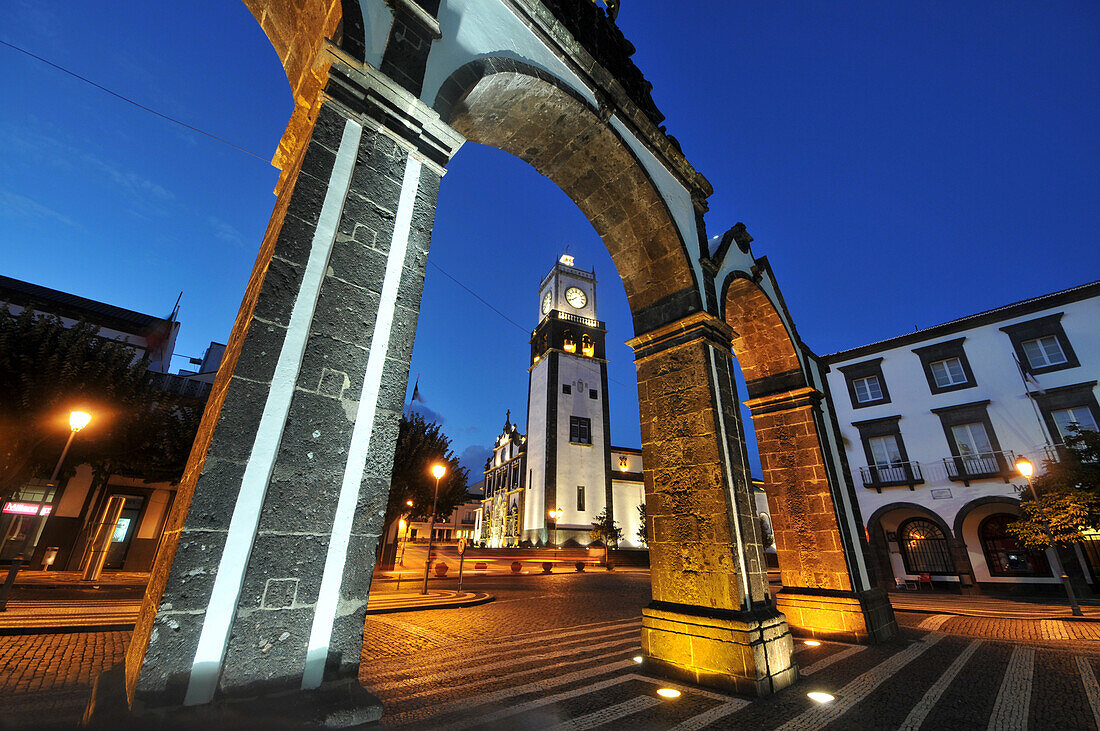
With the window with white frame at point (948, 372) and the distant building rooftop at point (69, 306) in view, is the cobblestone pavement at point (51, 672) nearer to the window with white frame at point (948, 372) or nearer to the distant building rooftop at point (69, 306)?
the distant building rooftop at point (69, 306)

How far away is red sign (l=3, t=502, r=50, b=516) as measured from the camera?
38.0 ft

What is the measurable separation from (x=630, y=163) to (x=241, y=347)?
4.89m

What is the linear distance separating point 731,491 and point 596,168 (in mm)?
4211

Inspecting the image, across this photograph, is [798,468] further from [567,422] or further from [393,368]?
[567,422]

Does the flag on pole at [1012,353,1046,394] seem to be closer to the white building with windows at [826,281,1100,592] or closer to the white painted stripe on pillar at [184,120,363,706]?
the white building with windows at [826,281,1100,592]

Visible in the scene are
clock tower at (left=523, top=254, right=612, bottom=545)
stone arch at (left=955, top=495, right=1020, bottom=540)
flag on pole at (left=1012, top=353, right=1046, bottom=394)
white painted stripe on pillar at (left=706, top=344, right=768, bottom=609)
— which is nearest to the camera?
white painted stripe on pillar at (left=706, top=344, right=768, bottom=609)

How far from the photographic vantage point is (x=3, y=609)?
18.6ft

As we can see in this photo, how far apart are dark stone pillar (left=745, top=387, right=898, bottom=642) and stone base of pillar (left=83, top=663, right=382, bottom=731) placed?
6645mm

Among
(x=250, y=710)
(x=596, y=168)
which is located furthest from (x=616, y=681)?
(x=596, y=168)

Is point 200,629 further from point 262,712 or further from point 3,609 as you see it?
point 3,609

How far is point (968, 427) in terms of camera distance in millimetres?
14711

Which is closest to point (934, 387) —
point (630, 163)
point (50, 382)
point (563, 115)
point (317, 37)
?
point (630, 163)

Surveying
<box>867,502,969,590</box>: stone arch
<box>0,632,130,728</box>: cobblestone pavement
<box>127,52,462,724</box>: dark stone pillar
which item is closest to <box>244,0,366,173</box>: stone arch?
<box>127,52,462,724</box>: dark stone pillar

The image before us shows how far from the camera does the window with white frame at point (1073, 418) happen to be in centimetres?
1283
